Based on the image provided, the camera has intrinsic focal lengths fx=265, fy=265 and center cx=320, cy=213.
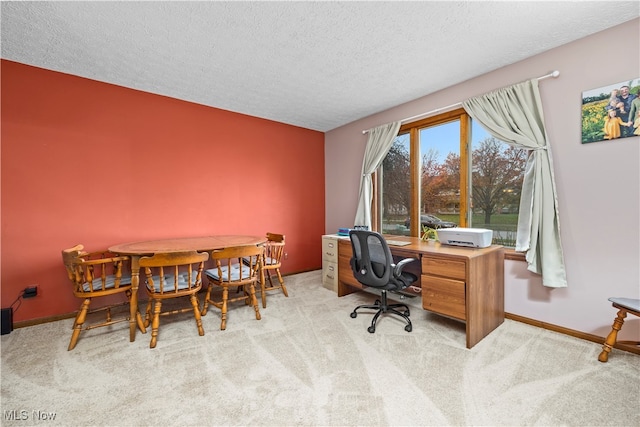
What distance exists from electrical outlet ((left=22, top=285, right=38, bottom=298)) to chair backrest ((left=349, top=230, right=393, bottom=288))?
3.18 m

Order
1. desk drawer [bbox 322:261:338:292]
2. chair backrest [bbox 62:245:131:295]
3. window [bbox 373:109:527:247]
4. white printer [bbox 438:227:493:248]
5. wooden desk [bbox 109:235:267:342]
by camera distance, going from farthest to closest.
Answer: desk drawer [bbox 322:261:338:292]
window [bbox 373:109:527:247]
white printer [bbox 438:227:493:248]
wooden desk [bbox 109:235:267:342]
chair backrest [bbox 62:245:131:295]

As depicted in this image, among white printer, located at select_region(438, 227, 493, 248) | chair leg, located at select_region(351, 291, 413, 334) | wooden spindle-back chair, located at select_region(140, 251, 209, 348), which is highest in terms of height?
white printer, located at select_region(438, 227, 493, 248)

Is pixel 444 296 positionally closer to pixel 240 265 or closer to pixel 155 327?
pixel 240 265

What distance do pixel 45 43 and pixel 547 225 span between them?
15.2 ft

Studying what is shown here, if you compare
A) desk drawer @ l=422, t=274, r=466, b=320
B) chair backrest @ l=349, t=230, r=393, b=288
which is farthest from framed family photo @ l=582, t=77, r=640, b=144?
chair backrest @ l=349, t=230, r=393, b=288

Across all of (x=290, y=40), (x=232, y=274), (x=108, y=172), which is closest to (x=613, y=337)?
(x=232, y=274)

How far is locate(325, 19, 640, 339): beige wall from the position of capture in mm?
2055

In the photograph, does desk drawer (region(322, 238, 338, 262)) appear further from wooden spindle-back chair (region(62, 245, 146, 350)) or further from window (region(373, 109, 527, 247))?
wooden spindle-back chair (region(62, 245, 146, 350))

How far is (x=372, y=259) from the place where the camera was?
2.58m

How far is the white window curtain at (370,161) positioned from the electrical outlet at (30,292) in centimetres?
372

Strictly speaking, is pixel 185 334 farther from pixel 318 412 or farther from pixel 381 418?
pixel 381 418

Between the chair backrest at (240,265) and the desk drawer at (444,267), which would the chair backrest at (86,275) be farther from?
the desk drawer at (444,267)

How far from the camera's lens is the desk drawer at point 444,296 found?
221 cm

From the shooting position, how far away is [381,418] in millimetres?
1452
